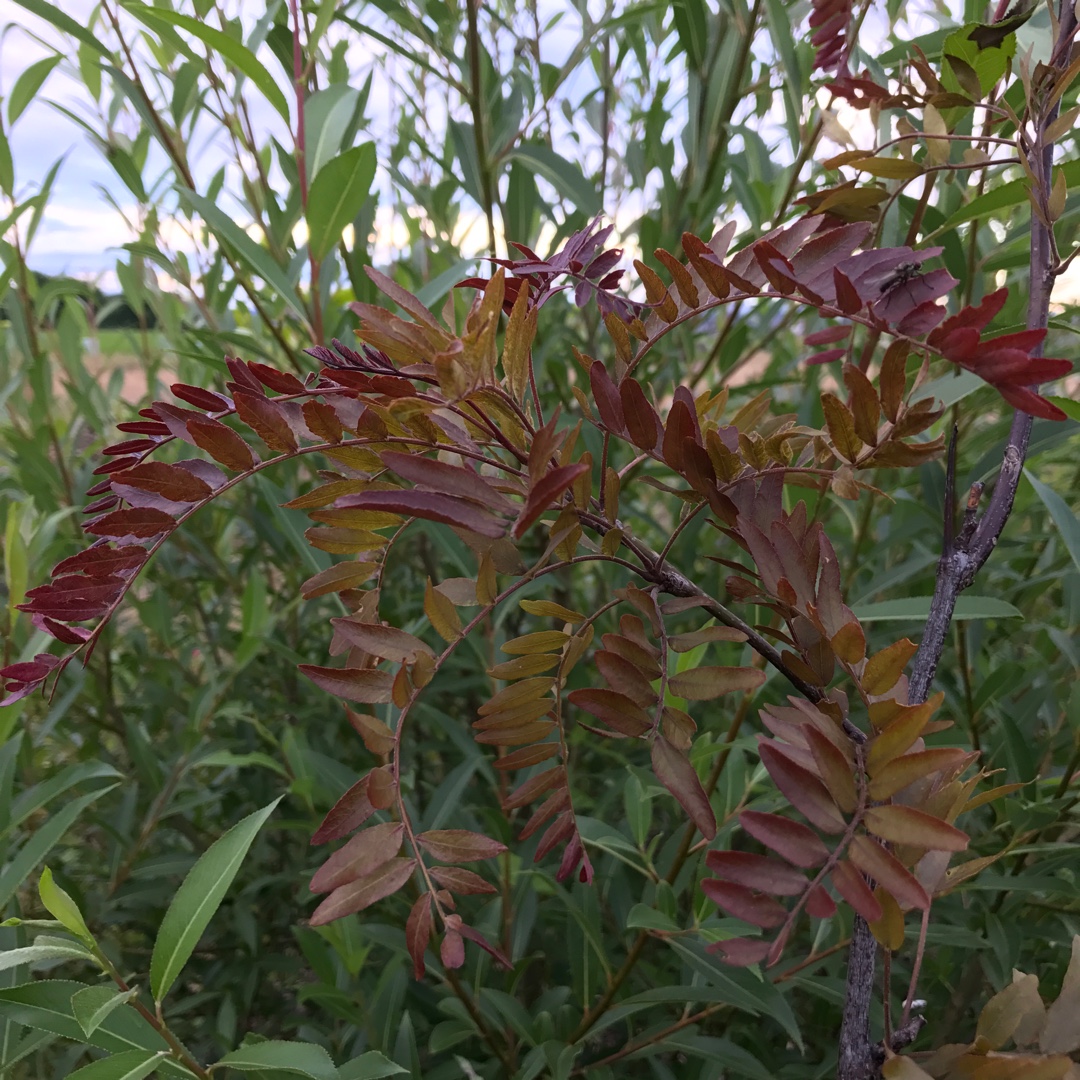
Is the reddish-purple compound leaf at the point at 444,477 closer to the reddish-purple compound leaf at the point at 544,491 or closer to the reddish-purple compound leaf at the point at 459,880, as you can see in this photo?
the reddish-purple compound leaf at the point at 544,491

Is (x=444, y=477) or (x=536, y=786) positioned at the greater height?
(x=444, y=477)

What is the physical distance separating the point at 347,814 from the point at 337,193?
17.8 inches

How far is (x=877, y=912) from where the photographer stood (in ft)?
0.73

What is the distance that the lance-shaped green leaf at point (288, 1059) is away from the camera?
343mm

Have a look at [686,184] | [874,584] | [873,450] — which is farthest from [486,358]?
[686,184]

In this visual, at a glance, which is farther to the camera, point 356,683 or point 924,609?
point 924,609

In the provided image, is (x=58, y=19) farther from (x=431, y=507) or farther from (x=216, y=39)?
(x=431, y=507)

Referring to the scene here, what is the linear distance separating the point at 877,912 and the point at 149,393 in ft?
3.81

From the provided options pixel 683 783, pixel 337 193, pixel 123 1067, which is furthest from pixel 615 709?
pixel 337 193

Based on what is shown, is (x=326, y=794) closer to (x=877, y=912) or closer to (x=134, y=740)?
(x=134, y=740)

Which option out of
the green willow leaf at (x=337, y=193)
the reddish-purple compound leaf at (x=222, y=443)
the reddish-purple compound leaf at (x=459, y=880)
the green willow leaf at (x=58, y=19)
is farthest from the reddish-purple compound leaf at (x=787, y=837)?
the green willow leaf at (x=58, y=19)

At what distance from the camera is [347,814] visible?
0.28m

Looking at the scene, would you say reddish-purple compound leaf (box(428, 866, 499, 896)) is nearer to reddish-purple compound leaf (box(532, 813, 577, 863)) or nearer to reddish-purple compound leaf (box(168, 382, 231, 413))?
reddish-purple compound leaf (box(532, 813, 577, 863))

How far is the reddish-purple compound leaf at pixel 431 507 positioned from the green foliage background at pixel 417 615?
9.8 inches
